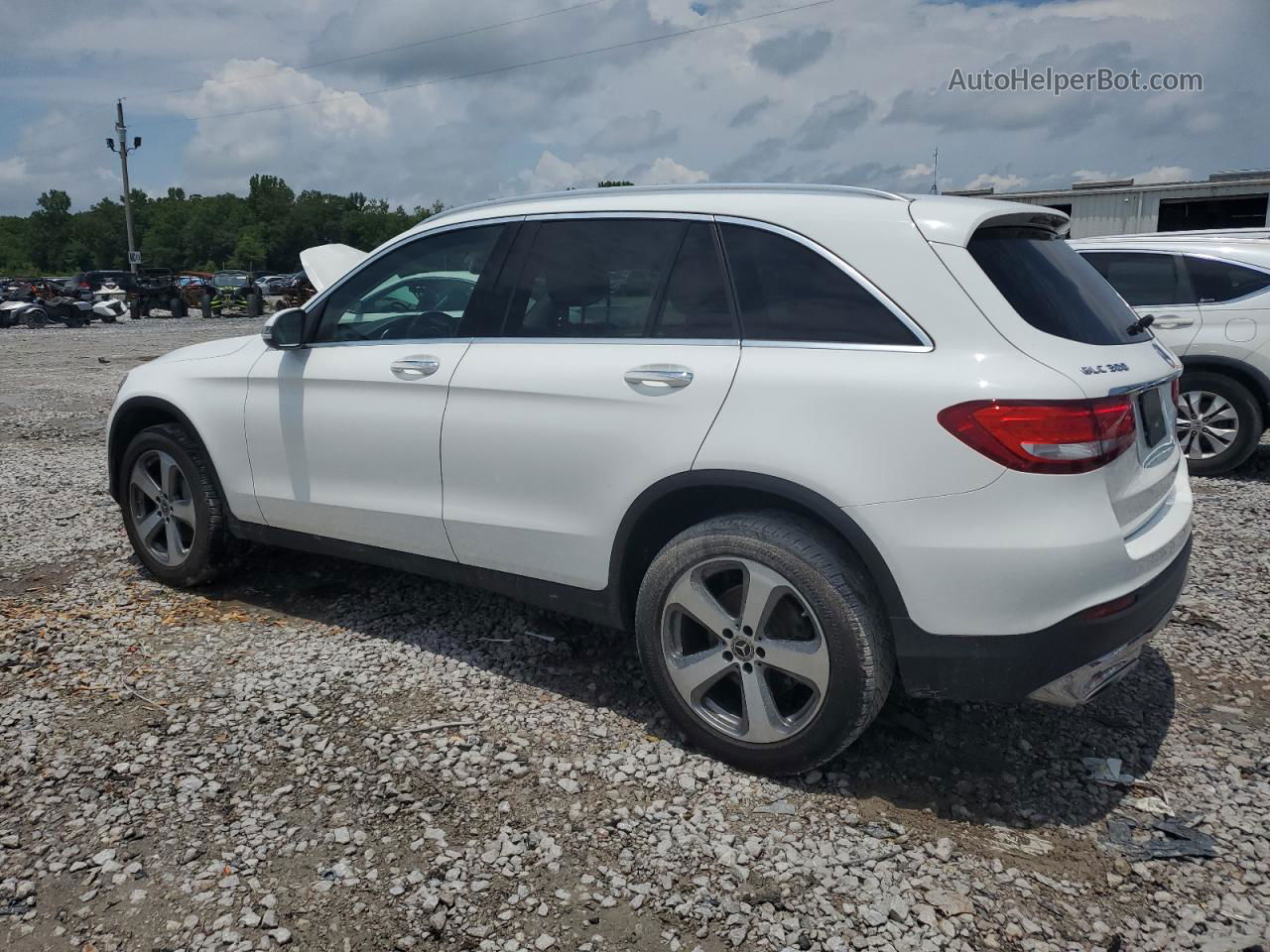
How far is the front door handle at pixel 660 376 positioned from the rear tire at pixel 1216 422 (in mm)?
5865

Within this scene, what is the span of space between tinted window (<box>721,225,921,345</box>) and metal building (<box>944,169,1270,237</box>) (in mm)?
24244

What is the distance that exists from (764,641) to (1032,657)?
0.77 metres

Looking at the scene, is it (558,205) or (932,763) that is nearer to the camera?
(932,763)

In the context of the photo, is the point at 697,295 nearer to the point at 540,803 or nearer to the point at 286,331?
the point at 540,803

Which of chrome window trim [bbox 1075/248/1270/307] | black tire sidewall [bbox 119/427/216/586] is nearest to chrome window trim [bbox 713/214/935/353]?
black tire sidewall [bbox 119/427/216/586]

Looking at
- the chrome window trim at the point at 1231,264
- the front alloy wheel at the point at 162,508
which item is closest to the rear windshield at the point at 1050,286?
the front alloy wheel at the point at 162,508

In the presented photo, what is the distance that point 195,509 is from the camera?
4680mm

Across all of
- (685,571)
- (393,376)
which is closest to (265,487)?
(393,376)

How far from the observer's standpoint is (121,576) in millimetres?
5113

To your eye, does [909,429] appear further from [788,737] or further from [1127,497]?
[788,737]

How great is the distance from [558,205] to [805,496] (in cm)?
159

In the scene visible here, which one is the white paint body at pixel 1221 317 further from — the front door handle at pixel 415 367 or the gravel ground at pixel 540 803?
the front door handle at pixel 415 367

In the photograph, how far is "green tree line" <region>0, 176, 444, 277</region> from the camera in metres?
102

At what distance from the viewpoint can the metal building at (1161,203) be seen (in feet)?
84.6
